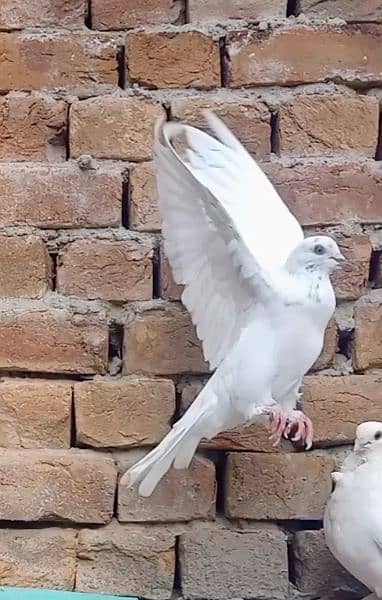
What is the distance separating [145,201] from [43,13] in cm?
21

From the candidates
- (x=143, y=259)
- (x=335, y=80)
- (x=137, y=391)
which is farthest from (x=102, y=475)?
(x=335, y=80)

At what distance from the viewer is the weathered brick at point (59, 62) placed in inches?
39.7

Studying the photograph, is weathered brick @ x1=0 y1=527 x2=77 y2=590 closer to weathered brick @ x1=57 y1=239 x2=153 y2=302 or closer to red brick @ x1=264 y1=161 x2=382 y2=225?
weathered brick @ x1=57 y1=239 x2=153 y2=302

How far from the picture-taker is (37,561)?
38.0 inches

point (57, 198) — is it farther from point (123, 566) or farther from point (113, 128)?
point (123, 566)

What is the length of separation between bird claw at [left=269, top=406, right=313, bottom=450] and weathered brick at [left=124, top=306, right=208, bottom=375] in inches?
5.5

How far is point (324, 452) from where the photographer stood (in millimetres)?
991

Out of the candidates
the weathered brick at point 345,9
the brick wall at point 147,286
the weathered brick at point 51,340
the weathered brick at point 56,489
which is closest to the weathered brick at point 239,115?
the brick wall at point 147,286

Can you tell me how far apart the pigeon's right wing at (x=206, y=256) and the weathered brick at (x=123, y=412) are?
0.10 meters

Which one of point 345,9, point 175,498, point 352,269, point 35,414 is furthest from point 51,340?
point 345,9

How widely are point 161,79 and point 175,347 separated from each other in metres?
0.26

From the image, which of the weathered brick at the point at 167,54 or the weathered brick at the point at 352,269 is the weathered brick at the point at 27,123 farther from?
the weathered brick at the point at 352,269

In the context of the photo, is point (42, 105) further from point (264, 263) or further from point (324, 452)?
point (324, 452)

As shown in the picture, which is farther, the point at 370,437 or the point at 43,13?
the point at 43,13
